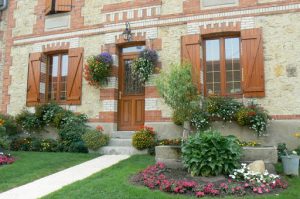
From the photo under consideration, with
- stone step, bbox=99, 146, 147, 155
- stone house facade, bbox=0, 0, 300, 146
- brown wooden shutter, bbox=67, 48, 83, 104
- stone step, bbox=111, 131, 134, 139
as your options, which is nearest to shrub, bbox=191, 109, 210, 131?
stone house facade, bbox=0, 0, 300, 146

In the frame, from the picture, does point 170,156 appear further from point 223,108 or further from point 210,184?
point 223,108

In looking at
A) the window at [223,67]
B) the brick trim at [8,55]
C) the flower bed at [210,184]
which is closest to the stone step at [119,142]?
the window at [223,67]

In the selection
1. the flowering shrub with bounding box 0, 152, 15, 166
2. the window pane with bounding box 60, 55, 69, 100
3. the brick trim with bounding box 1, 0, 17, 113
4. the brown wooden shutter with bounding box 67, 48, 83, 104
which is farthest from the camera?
the brick trim with bounding box 1, 0, 17, 113

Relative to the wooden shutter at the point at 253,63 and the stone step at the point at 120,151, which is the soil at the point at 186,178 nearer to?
the stone step at the point at 120,151

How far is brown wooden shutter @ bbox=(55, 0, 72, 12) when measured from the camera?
36.1 feet

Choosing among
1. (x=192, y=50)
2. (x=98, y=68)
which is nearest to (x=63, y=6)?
(x=98, y=68)

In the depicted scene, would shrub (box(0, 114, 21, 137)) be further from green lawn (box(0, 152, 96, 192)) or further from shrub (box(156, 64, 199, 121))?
shrub (box(156, 64, 199, 121))

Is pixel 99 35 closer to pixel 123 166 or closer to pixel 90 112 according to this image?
pixel 90 112

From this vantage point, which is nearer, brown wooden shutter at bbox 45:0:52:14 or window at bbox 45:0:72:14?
window at bbox 45:0:72:14

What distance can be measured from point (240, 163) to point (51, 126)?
6448 millimetres

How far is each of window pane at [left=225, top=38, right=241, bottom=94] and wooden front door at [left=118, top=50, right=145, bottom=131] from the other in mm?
2593

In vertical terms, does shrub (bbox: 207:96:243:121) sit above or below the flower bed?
above

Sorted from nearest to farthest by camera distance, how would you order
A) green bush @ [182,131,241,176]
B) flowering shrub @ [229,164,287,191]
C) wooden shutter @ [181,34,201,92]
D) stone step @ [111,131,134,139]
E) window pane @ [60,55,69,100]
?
flowering shrub @ [229,164,287,191] < green bush @ [182,131,241,176] < wooden shutter @ [181,34,201,92] < stone step @ [111,131,134,139] < window pane @ [60,55,69,100]

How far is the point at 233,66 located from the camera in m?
9.12
